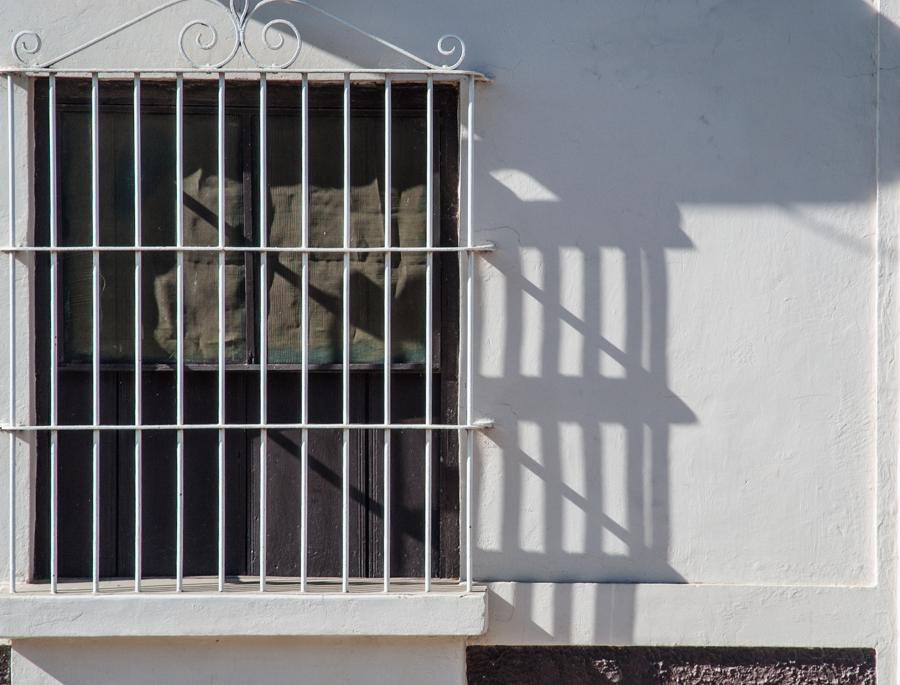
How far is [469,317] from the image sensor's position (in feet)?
11.4

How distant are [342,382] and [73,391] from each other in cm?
96

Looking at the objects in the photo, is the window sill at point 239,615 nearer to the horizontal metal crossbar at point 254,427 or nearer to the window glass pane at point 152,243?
the horizontal metal crossbar at point 254,427

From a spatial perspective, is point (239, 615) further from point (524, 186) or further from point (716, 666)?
point (524, 186)

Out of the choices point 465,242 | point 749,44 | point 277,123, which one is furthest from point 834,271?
point 277,123

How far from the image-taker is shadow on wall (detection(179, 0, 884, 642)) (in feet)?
11.5

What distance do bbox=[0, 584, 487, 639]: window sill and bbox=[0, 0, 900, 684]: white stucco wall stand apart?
0.24 metres

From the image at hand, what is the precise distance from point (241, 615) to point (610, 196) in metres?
1.91

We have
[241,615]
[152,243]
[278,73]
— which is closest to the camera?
[241,615]

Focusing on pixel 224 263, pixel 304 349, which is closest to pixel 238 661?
pixel 304 349

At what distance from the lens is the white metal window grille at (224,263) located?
11.1ft

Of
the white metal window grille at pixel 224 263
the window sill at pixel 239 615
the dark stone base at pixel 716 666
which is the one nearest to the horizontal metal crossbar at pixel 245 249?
the white metal window grille at pixel 224 263

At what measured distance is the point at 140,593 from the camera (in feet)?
11.1

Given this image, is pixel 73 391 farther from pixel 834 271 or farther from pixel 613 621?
pixel 834 271

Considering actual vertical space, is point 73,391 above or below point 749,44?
below
